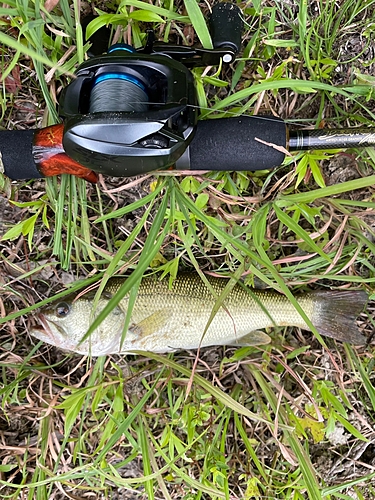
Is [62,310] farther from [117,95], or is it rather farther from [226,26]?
[226,26]

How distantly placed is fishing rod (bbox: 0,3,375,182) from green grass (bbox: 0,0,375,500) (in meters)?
0.19

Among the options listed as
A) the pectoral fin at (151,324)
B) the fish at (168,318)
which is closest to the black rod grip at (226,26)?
the fish at (168,318)

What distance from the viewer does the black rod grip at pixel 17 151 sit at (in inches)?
62.1

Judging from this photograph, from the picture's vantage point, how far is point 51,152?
5.12ft

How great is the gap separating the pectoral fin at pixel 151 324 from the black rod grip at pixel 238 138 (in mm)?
686

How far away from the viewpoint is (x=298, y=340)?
6.94 ft

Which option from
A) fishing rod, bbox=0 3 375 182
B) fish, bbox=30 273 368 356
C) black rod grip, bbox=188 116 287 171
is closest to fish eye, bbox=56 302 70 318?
fish, bbox=30 273 368 356

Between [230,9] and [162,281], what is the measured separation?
1.10 metres

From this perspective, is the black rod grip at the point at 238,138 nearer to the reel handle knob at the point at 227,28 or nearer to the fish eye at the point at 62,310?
the reel handle knob at the point at 227,28

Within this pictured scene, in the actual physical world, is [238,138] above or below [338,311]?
above

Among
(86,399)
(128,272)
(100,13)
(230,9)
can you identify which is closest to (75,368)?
(86,399)

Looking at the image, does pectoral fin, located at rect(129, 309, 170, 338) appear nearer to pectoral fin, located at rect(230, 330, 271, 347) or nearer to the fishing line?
pectoral fin, located at rect(230, 330, 271, 347)

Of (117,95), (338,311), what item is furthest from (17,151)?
(338,311)

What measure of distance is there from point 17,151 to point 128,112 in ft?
1.79
